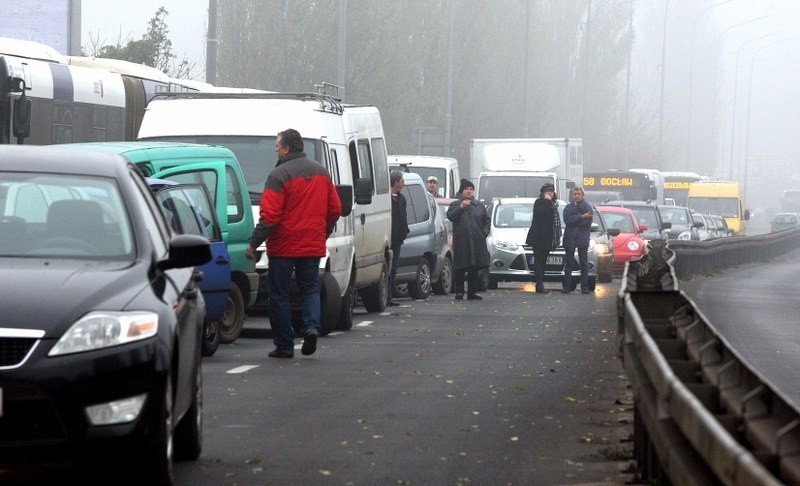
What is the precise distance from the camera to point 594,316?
20.7 meters

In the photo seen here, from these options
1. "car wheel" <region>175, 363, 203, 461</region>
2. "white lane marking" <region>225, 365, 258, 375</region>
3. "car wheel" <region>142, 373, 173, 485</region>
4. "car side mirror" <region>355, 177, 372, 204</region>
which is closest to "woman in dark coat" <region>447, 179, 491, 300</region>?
"car side mirror" <region>355, 177, 372, 204</region>

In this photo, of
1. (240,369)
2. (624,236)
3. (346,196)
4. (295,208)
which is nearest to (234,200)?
(346,196)

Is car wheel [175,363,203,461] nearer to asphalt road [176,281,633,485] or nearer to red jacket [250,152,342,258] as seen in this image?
asphalt road [176,281,633,485]

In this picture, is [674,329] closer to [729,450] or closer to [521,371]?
[729,450]

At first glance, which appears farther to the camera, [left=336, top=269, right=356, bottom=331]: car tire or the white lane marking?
[left=336, top=269, right=356, bottom=331]: car tire

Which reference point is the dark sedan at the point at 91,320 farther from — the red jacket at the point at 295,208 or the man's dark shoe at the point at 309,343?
the man's dark shoe at the point at 309,343

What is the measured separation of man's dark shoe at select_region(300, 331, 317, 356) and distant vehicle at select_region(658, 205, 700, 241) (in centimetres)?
2950

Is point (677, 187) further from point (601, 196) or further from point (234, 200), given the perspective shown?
point (234, 200)

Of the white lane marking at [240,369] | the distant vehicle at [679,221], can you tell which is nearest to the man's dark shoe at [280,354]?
the white lane marking at [240,369]

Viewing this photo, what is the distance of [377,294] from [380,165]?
1523mm

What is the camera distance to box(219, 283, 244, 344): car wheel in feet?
49.2

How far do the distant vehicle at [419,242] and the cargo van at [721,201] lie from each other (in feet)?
134

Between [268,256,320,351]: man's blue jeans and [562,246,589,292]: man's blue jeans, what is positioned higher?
[268,256,320,351]: man's blue jeans

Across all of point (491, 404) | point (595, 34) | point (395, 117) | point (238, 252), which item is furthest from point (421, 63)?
point (491, 404)
